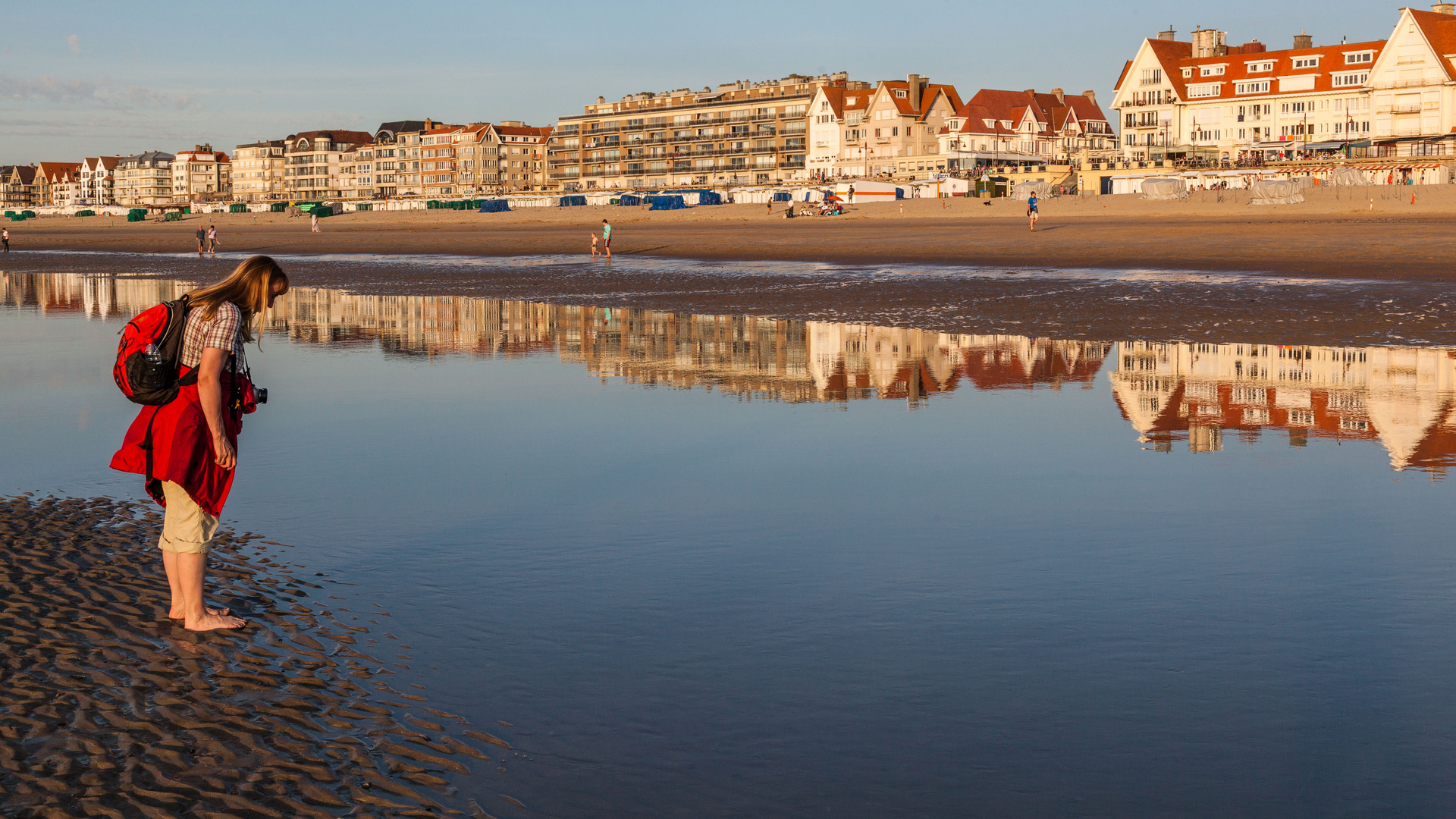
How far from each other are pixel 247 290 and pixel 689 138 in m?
165

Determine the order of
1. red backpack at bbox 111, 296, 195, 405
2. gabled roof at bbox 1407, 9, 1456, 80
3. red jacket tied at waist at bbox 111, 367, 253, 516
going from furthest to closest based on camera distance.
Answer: gabled roof at bbox 1407, 9, 1456, 80 → red jacket tied at waist at bbox 111, 367, 253, 516 → red backpack at bbox 111, 296, 195, 405

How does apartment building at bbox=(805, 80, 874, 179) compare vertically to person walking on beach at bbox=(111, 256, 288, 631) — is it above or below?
above

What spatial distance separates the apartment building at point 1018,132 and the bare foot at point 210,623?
12093 centimetres

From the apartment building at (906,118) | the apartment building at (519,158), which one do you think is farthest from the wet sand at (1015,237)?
the apartment building at (519,158)

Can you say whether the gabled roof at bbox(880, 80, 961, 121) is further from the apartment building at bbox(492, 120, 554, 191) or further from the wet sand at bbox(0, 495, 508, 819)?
the wet sand at bbox(0, 495, 508, 819)

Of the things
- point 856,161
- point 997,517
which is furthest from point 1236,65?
point 997,517

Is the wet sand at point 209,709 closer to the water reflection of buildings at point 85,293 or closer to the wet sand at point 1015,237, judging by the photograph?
the water reflection of buildings at point 85,293

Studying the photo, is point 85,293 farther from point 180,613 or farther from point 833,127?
point 833,127

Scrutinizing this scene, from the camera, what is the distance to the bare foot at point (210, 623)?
18.1 feet

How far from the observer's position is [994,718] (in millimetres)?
4523

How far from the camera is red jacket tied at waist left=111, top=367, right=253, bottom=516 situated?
548 centimetres

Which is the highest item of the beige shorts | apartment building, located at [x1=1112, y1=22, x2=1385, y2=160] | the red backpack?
apartment building, located at [x1=1112, y1=22, x2=1385, y2=160]

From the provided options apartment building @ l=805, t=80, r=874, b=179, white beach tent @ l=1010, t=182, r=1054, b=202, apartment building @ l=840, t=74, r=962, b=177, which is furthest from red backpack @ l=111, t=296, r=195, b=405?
apartment building @ l=805, t=80, r=874, b=179

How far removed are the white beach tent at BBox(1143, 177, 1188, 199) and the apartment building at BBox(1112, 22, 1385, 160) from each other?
23.3m
